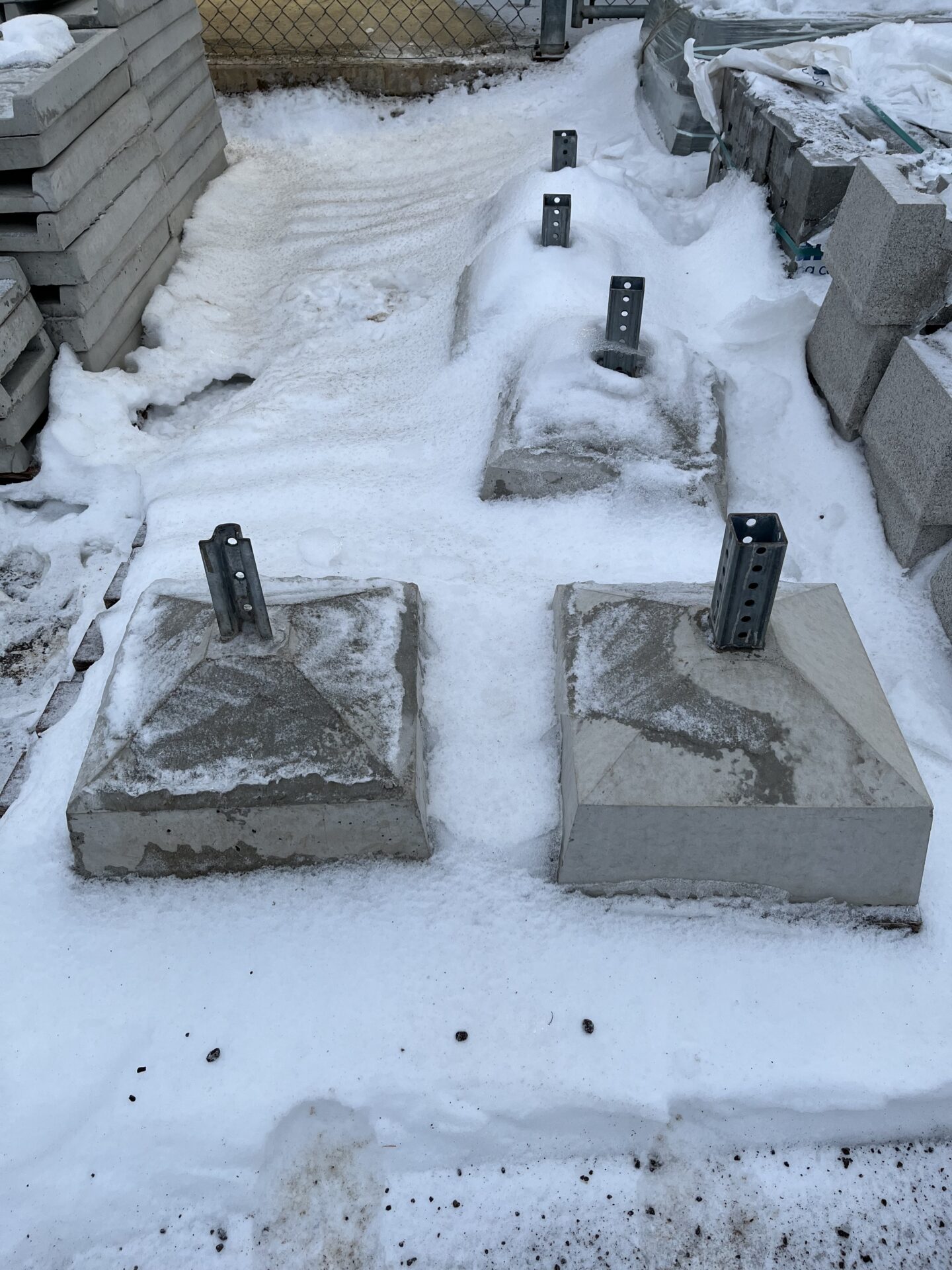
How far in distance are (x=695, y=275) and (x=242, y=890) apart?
357 cm

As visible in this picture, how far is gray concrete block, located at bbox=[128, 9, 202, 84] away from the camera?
4.67 meters

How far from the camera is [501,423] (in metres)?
3.43

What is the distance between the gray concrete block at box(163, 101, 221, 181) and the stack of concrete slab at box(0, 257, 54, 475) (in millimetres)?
1732

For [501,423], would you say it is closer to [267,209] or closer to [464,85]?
[267,209]

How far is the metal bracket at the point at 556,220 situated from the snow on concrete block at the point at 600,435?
2.92ft

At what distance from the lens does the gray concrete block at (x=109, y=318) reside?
3.95 metres

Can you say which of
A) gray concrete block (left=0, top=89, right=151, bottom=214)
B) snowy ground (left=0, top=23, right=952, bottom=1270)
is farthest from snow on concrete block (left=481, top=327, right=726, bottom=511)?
gray concrete block (left=0, top=89, right=151, bottom=214)

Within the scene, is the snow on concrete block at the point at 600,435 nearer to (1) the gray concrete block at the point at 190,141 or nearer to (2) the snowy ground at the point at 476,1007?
(2) the snowy ground at the point at 476,1007

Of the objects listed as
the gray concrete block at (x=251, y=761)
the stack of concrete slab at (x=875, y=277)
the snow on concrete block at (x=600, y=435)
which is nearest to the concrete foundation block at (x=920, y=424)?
the stack of concrete slab at (x=875, y=277)

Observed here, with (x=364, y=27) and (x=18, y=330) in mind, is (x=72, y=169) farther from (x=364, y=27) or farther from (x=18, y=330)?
(x=364, y=27)

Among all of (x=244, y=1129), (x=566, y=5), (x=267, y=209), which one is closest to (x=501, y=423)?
(x=244, y=1129)

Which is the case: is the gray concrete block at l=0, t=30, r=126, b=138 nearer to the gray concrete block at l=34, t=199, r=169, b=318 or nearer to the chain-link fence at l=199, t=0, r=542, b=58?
the gray concrete block at l=34, t=199, r=169, b=318

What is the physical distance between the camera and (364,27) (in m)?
7.25

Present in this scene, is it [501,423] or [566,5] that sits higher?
[566,5]
